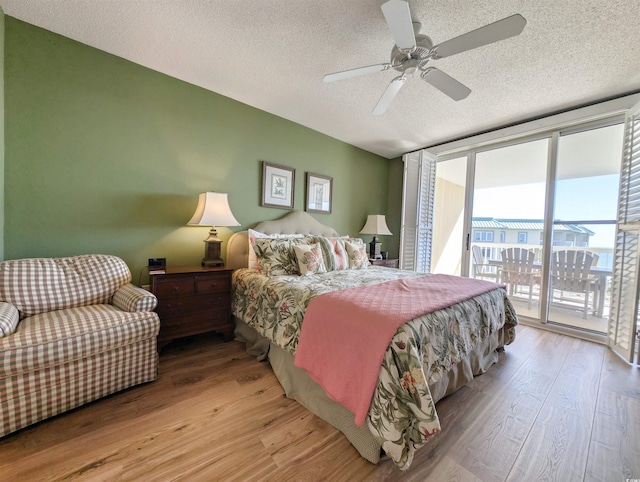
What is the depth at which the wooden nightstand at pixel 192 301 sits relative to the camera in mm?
2105

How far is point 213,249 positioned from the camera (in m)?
2.64

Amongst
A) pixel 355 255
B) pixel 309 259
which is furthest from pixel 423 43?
pixel 355 255

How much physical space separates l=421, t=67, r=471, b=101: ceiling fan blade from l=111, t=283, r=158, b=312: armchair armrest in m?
2.51

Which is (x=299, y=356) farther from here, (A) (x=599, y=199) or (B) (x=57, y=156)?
(A) (x=599, y=199)

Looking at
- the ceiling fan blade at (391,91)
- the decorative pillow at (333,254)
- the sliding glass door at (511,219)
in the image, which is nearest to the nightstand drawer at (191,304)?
the decorative pillow at (333,254)

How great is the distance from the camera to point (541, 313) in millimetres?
3141

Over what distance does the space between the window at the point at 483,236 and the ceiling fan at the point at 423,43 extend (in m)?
2.59

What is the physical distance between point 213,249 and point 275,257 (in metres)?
0.72

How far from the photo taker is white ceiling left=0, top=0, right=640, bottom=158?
1.64 m

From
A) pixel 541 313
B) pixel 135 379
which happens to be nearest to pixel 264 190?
pixel 135 379

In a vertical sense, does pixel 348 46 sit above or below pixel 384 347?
above

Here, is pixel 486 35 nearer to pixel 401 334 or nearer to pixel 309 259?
pixel 401 334

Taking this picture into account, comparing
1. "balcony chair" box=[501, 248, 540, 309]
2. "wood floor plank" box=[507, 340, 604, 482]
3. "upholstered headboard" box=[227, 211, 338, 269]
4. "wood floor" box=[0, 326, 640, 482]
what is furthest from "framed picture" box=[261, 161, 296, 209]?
"balcony chair" box=[501, 248, 540, 309]

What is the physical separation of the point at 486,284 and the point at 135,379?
277 cm
